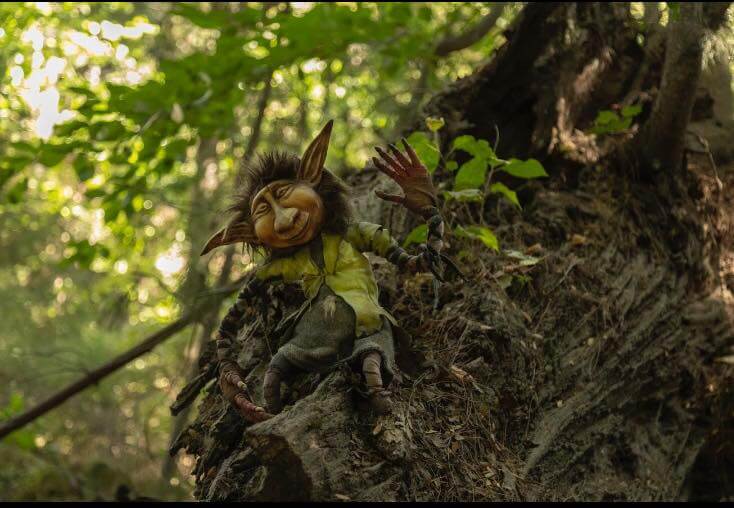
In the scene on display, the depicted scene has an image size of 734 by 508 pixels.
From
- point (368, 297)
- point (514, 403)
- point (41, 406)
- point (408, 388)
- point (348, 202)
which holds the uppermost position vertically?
point (348, 202)

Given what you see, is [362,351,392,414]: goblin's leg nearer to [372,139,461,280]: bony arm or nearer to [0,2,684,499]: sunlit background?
[372,139,461,280]: bony arm

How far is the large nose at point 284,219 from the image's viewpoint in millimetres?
2660

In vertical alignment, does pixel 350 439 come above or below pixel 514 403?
above

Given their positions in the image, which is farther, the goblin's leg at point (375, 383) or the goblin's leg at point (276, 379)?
the goblin's leg at point (276, 379)

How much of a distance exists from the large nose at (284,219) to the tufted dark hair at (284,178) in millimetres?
192

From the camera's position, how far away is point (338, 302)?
2.62 meters

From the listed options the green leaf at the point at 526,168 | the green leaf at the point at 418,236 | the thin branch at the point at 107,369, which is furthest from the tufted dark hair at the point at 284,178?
the thin branch at the point at 107,369

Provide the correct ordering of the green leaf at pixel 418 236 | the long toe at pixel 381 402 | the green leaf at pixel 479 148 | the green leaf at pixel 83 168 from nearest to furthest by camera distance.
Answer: the long toe at pixel 381 402
the green leaf at pixel 418 236
the green leaf at pixel 479 148
the green leaf at pixel 83 168

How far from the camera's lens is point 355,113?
482 inches

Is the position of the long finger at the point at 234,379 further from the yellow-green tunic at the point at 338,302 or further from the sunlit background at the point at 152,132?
the sunlit background at the point at 152,132

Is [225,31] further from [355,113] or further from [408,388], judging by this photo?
[355,113]

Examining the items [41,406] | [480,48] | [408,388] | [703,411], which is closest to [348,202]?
[408,388]

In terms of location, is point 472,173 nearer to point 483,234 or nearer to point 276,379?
point 483,234

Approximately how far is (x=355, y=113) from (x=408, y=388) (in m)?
10.1
